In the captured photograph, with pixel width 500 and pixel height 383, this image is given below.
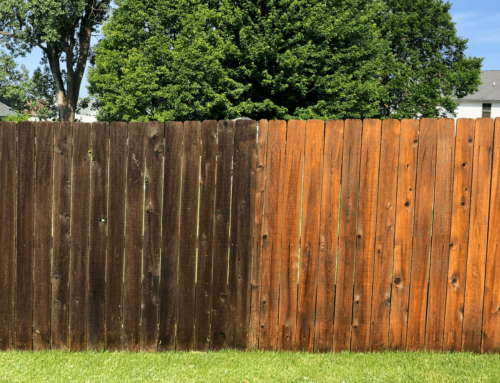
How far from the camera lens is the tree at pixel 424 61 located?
122ft

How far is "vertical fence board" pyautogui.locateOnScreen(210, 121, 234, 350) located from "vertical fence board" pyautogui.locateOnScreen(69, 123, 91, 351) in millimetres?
1155

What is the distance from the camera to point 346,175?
4.02 meters

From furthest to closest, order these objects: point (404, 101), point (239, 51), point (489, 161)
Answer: point (404, 101) < point (239, 51) < point (489, 161)

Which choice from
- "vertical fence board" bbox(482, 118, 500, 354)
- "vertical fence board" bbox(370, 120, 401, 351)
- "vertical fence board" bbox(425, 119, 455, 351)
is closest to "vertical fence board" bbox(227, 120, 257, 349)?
"vertical fence board" bbox(370, 120, 401, 351)

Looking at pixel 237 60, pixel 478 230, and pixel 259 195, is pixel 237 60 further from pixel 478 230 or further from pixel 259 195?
pixel 478 230

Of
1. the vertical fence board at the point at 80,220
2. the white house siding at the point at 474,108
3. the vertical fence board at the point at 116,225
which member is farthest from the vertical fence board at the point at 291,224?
the white house siding at the point at 474,108

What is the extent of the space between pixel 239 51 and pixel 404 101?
15795mm

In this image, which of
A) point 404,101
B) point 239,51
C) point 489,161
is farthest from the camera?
point 404,101

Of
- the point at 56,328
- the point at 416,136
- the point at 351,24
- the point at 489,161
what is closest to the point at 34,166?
the point at 56,328

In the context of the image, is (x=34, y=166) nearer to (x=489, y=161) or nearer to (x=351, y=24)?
(x=489, y=161)

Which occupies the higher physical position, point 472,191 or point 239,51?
point 239,51

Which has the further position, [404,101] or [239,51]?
[404,101]

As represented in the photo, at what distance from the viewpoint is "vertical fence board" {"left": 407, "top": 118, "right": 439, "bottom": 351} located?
13.2ft

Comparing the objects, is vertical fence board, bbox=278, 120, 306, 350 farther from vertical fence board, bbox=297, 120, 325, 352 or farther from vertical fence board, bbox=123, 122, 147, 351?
vertical fence board, bbox=123, 122, 147, 351
